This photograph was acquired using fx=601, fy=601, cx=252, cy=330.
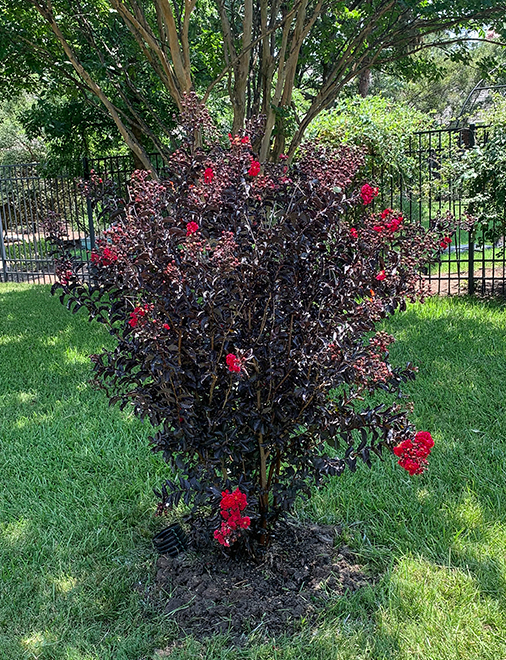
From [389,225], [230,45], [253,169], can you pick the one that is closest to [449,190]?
[230,45]

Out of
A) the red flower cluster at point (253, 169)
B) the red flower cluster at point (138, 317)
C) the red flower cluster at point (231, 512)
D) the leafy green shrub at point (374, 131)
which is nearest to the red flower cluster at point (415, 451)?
the red flower cluster at point (231, 512)

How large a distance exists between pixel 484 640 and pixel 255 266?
1.57m

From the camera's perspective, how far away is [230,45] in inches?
211

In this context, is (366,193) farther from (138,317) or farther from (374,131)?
(374,131)

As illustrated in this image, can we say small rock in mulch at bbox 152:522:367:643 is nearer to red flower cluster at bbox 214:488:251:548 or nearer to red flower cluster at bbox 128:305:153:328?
red flower cluster at bbox 214:488:251:548

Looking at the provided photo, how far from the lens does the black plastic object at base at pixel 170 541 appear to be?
8.97ft

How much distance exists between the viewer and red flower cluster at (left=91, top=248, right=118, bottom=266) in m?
2.12

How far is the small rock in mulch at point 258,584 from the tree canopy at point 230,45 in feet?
10.8

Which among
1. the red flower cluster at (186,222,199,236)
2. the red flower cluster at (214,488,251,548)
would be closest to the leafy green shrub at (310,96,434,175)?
the red flower cluster at (186,222,199,236)

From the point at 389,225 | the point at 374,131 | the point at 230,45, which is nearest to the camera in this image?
the point at 389,225

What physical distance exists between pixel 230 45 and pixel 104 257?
3.90 metres

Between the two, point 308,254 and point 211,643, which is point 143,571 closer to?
point 211,643

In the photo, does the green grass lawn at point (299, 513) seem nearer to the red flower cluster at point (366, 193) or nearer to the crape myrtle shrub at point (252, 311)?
the crape myrtle shrub at point (252, 311)

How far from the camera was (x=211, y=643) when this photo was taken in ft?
7.27
